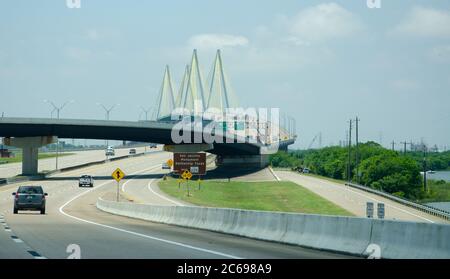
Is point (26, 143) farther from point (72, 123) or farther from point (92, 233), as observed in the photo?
point (92, 233)

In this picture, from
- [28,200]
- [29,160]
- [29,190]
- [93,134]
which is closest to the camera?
[28,200]

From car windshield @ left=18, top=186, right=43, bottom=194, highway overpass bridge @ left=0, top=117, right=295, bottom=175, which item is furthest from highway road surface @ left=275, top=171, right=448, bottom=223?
car windshield @ left=18, top=186, right=43, bottom=194

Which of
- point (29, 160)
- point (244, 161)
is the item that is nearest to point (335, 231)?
point (29, 160)

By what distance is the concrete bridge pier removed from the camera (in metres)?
122

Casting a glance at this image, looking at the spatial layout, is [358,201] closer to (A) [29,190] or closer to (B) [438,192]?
(A) [29,190]

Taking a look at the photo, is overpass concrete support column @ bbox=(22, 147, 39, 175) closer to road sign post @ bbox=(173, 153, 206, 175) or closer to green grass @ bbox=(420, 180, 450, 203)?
road sign post @ bbox=(173, 153, 206, 175)

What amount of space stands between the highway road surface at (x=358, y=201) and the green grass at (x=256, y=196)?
1806mm

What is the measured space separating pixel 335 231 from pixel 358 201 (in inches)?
3132

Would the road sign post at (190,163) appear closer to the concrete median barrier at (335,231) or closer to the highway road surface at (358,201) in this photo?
the highway road surface at (358,201)

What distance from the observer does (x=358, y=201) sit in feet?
322

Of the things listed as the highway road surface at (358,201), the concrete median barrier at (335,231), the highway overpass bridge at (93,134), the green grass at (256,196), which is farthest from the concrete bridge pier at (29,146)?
the concrete median barrier at (335,231)

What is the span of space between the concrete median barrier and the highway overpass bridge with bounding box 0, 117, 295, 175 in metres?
81.6

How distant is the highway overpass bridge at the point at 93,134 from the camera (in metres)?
113

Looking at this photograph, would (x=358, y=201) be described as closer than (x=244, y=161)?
Yes
